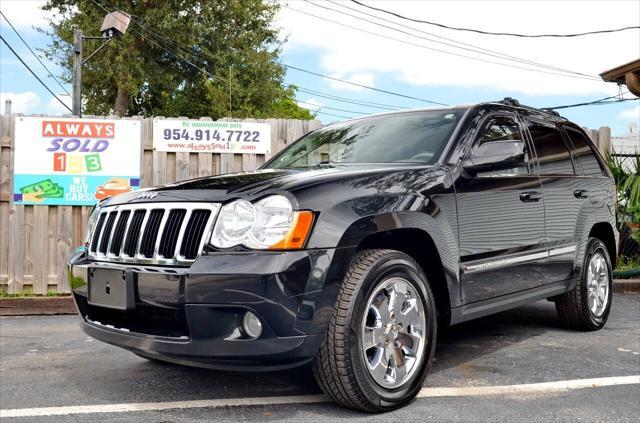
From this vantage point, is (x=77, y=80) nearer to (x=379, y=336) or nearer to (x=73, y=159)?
(x=73, y=159)

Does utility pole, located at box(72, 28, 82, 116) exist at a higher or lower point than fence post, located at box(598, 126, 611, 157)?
higher

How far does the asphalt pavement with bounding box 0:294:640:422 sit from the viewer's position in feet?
10.5

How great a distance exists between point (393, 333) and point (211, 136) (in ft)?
15.4

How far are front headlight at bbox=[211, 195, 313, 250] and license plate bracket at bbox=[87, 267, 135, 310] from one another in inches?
20.8

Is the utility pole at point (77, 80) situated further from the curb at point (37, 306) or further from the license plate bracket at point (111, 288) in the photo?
the license plate bracket at point (111, 288)

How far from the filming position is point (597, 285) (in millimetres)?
5340

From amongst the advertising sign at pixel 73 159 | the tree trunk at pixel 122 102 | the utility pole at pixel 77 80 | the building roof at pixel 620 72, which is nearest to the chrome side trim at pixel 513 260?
the advertising sign at pixel 73 159

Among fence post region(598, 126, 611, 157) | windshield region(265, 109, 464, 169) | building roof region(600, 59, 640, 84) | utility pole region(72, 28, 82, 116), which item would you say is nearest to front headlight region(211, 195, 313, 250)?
windshield region(265, 109, 464, 169)

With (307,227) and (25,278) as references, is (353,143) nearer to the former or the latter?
(307,227)

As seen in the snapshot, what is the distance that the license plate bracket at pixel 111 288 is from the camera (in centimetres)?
307

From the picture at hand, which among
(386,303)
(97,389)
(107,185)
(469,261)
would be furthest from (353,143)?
(107,185)

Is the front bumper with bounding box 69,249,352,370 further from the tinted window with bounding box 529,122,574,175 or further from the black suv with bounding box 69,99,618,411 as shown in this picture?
the tinted window with bounding box 529,122,574,175

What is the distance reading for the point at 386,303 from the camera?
326 cm

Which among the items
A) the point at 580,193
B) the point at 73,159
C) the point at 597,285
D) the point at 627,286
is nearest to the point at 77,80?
the point at 73,159
